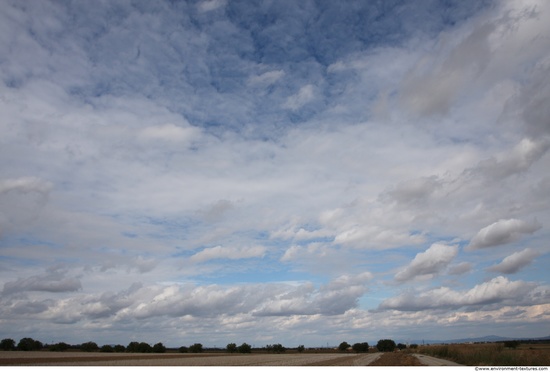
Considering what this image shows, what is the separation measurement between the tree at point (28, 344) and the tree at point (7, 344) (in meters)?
2.21

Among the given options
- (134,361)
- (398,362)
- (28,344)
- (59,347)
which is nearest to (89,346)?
(59,347)

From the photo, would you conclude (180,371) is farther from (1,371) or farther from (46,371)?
(1,371)

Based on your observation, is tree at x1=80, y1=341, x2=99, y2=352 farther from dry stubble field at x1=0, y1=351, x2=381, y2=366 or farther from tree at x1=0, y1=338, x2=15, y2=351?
dry stubble field at x1=0, y1=351, x2=381, y2=366

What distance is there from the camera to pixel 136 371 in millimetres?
42344

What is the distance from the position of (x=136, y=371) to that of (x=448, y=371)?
30.3 meters

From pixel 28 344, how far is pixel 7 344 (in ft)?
24.0

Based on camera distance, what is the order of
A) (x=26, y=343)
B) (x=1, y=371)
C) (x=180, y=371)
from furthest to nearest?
(x=26, y=343) < (x=180, y=371) < (x=1, y=371)

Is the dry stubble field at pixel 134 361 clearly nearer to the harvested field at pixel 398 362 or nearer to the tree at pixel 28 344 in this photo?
the harvested field at pixel 398 362

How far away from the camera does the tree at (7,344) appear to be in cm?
15261

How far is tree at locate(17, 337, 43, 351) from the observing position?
6132 inches

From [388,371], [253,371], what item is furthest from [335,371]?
[253,371]

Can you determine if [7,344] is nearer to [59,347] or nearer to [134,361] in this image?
[59,347]

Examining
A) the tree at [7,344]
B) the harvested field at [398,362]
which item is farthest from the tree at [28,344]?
the harvested field at [398,362]

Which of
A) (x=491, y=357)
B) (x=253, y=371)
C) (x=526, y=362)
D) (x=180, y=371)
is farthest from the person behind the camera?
(x=491, y=357)
